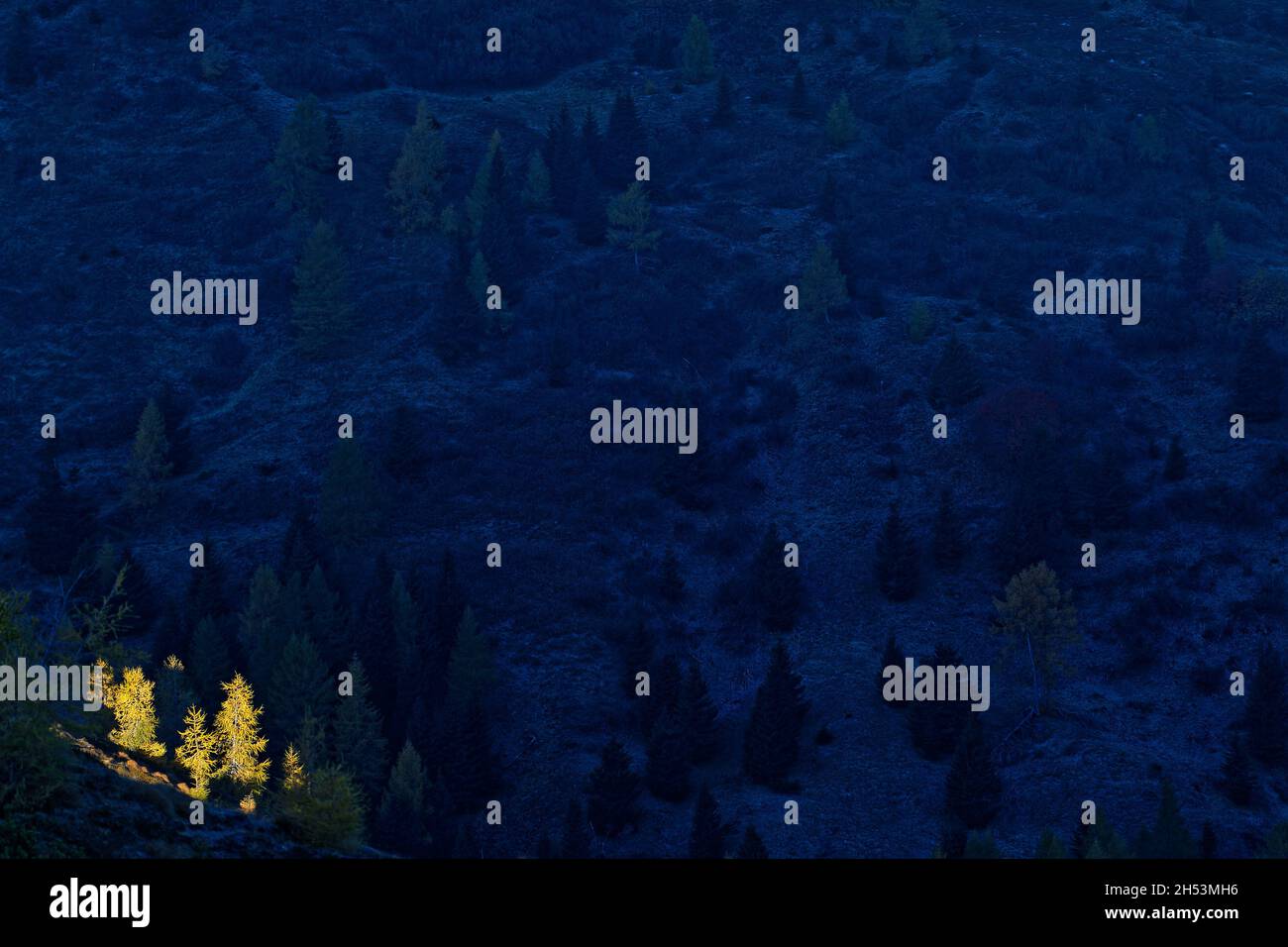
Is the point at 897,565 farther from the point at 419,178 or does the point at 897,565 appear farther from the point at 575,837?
the point at 419,178

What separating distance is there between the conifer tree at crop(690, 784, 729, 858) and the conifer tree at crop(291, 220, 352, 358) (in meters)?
41.3

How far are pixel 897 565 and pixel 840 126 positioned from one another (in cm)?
4831

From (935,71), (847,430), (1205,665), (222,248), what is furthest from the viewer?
(935,71)

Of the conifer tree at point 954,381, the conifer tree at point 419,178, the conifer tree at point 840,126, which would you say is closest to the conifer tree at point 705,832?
the conifer tree at point 954,381

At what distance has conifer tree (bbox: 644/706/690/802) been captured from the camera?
56.0 meters

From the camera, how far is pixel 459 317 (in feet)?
281

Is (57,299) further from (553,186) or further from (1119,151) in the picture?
(1119,151)

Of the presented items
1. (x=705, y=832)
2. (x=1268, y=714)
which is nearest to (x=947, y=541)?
(x=1268, y=714)

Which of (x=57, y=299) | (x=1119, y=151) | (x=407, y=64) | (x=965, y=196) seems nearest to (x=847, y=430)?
(x=965, y=196)

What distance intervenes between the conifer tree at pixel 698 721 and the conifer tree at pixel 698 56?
222 ft

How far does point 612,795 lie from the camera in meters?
54.2

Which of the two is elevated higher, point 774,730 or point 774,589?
point 774,589

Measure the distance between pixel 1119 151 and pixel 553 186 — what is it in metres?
35.5

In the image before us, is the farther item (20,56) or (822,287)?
(20,56)
